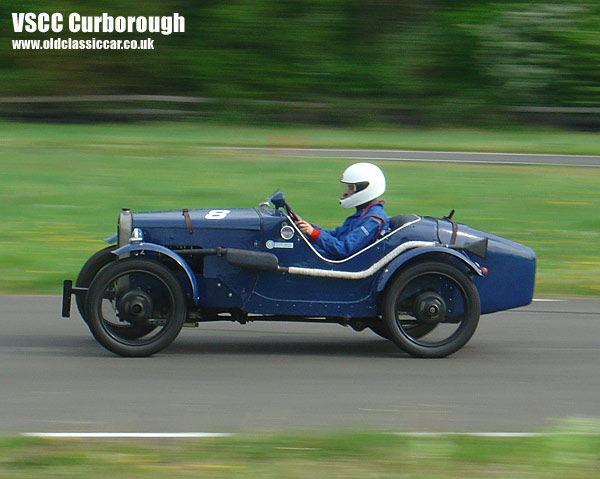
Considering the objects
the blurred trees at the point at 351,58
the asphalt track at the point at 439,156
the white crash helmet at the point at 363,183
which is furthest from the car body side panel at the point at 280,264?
the blurred trees at the point at 351,58

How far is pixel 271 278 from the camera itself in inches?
275

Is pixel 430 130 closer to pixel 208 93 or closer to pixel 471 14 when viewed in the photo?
pixel 471 14

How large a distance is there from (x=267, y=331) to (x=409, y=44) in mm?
22275

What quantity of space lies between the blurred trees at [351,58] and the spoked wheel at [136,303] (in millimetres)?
20508

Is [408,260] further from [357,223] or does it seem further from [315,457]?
[315,457]

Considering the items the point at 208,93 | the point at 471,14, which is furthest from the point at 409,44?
the point at 208,93

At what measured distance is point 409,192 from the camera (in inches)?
598

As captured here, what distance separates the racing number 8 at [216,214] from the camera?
7.06 m

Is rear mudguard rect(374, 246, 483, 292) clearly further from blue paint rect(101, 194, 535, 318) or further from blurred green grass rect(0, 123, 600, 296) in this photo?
blurred green grass rect(0, 123, 600, 296)

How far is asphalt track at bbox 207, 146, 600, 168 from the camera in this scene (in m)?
18.8

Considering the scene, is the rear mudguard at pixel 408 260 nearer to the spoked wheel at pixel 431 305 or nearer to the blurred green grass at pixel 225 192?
the spoked wheel at pixel 431 305

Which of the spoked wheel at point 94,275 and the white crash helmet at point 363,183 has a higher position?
the white crash helmet at point 363,183

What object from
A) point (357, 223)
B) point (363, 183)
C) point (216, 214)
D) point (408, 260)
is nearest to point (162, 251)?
point (216, 214)

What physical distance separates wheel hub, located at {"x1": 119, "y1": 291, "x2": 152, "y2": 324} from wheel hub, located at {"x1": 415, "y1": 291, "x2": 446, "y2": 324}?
6.16 ft
